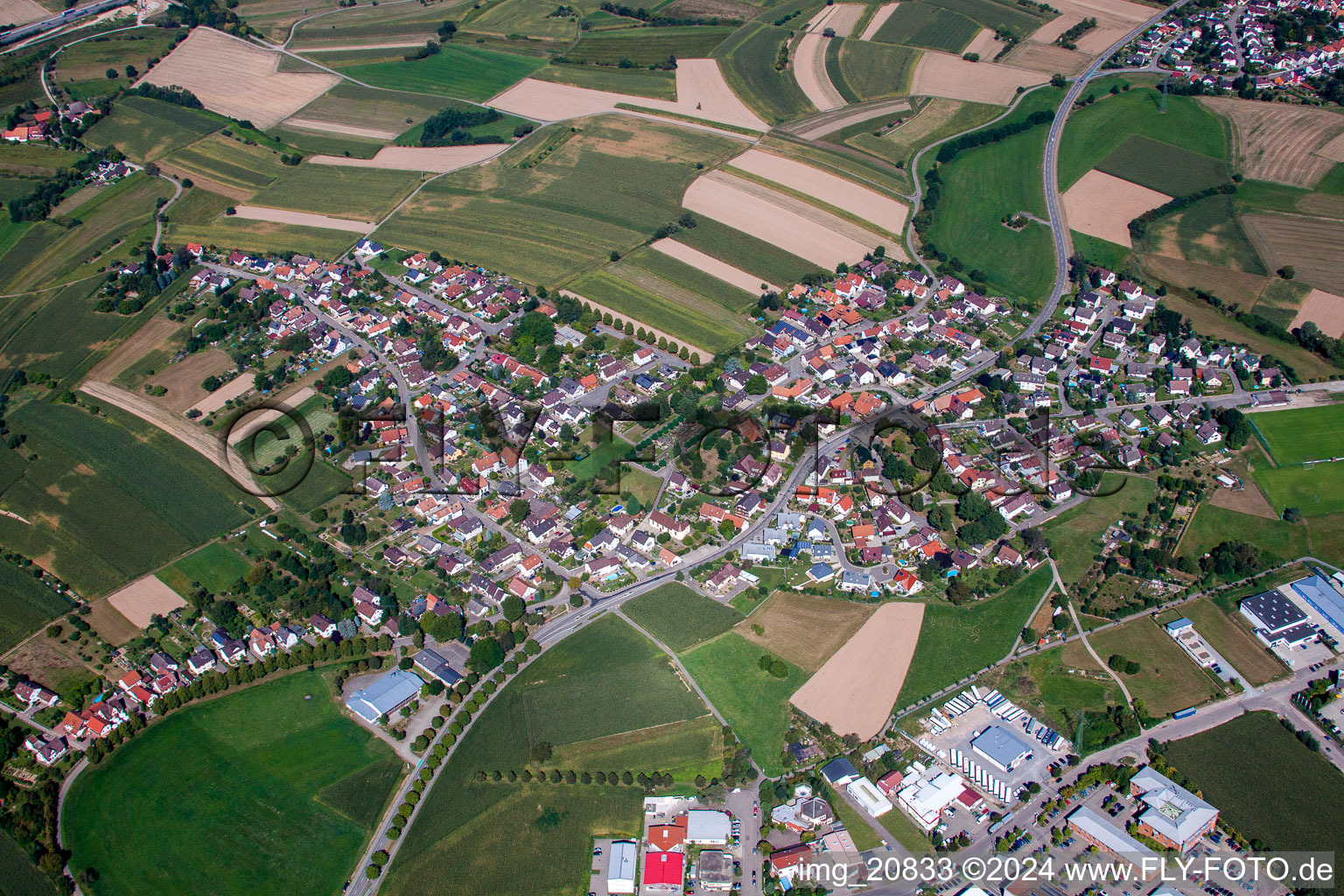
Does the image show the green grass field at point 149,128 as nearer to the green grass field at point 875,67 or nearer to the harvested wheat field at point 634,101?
the harvested wheat field at point 634,101

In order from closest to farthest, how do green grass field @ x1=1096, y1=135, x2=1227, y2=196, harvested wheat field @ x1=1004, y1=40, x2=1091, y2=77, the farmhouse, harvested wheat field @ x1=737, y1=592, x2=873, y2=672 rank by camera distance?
the farmhouse, harvested wheat field @ x1=737, y1=592, x2=873, y2=672, green grass field @ x1=1096, y1=135, x2=1227, y2=196, harvested wheat field @ x1=1004, y1=40, x2=1091, y2=77

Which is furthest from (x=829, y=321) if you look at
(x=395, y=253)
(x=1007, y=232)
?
(x=395, y=253)

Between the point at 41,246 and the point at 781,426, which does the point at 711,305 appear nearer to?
the point at 781,426

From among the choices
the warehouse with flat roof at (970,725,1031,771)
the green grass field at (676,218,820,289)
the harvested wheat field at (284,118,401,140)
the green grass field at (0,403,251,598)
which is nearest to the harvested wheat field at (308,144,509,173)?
the harvested wheat field at (284,118,401,140)

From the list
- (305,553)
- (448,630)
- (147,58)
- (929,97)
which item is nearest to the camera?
(448,630)

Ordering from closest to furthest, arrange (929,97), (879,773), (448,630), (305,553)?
(879,773), (448,630), (305,553), (929,97)

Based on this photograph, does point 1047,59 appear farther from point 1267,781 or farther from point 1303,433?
point 1267,781

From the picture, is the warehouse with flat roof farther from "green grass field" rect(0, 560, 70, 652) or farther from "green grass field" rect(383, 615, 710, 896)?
"green grass field" rect(0, 560, 70, 652)
